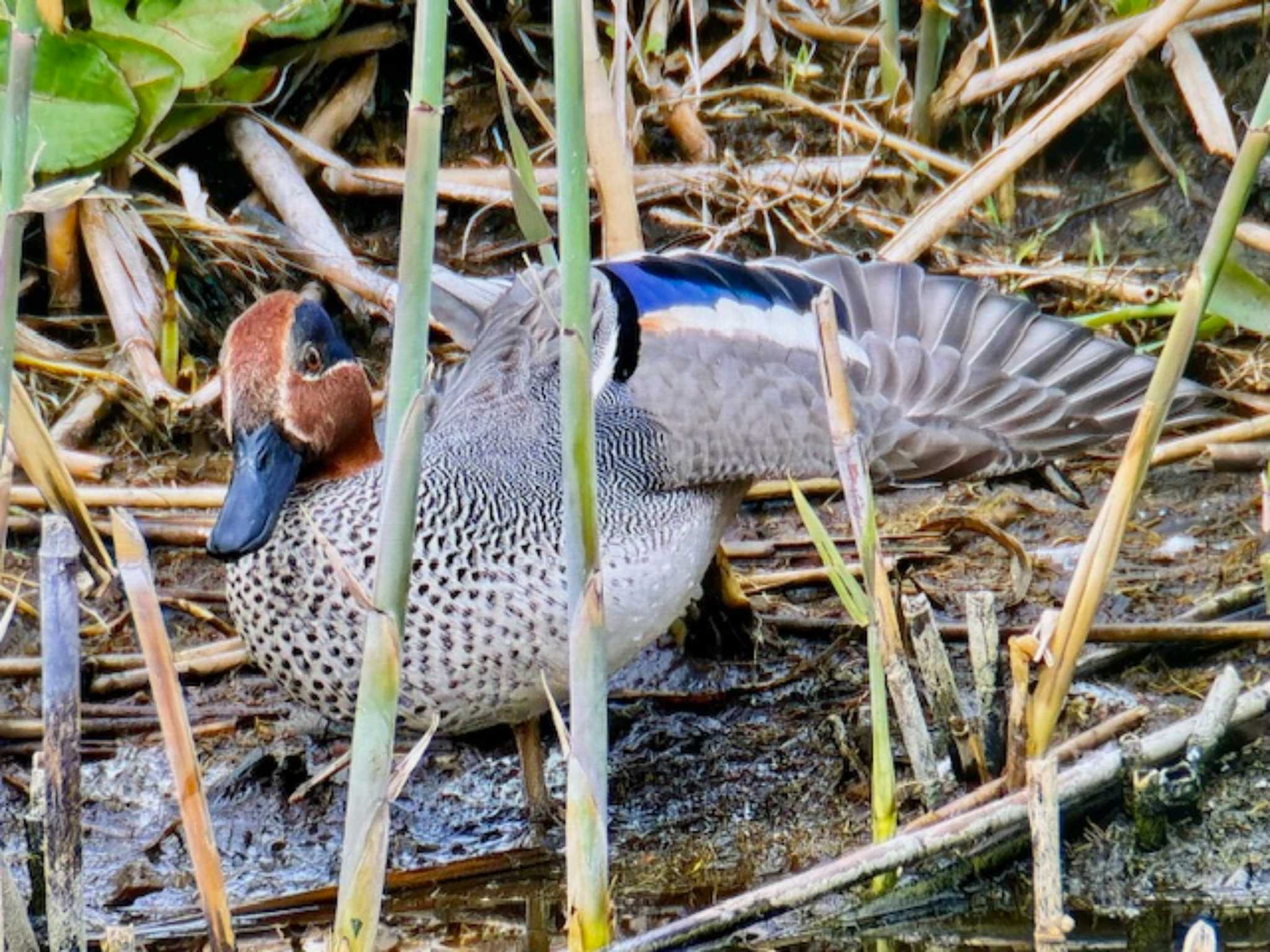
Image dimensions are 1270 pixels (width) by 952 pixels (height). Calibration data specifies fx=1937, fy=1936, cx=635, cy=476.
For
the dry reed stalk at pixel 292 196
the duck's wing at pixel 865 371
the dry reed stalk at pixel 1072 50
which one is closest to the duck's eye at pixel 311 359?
the duck's wing at pixel 865 371

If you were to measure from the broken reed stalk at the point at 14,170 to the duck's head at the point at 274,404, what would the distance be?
105 centimetres

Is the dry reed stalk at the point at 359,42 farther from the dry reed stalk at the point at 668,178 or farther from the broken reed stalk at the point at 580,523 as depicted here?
the broken reed stalk at the point at 580,523

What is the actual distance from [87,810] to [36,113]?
1.62 meters

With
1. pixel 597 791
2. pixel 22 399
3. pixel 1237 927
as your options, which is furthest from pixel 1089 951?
pixel 22 399

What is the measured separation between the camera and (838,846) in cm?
336

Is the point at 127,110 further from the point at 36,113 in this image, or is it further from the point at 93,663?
the point at 93,663

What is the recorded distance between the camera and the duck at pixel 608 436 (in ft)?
10.6

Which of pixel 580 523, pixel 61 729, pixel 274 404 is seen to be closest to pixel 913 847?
pixel 580 523

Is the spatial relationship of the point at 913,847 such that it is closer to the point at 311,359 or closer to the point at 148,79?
the point at 311,359

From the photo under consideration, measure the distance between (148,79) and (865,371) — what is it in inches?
71.6

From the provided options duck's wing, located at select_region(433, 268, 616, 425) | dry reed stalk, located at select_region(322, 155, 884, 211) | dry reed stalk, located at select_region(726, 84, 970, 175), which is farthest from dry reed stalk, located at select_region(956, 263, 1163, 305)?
duck's wing, located at select_region(433, 268, 616, 425)

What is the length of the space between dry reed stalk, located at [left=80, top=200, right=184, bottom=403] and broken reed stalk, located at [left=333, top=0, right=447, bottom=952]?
2544 millimetres

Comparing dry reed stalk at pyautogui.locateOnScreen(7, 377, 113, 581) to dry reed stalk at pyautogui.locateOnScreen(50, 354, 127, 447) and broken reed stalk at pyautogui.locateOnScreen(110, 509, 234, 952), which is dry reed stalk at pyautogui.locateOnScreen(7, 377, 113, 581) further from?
dry reed stalk at pyautogui.locateOnScreen(50, 354, 127, 447)

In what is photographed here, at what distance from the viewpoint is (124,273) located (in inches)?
179
